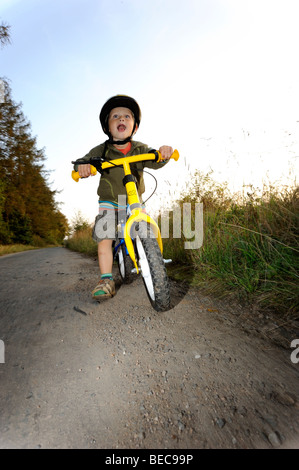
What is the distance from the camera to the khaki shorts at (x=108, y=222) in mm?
2604

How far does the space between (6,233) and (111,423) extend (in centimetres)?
1960

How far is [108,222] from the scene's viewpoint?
2641 millimetres

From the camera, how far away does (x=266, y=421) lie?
0.95m

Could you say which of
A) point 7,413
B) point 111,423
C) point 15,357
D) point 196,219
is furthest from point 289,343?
point 196,219

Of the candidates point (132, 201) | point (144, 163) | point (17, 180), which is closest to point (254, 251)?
point (132, 201)

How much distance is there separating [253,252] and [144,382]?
1.57m

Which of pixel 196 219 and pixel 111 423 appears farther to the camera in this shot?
pixel 196 219
